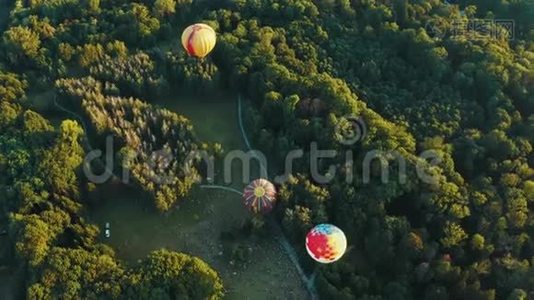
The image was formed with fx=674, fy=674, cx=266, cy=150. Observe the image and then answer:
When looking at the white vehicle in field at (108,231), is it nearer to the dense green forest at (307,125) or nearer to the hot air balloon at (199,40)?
the dense green forest at (307,125)

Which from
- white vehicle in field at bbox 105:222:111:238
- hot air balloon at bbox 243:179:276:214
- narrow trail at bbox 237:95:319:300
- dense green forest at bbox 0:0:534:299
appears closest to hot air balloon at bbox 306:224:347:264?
dense green forest at bbox 0:0:534:299

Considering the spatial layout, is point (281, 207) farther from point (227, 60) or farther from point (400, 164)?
point (227, 60)

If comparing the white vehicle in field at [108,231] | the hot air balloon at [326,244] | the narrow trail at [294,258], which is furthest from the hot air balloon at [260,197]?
the white vehicle in field at [108,231]

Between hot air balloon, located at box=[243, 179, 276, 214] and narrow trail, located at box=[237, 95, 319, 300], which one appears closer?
narrow trail, located at box=[237, 95, 319, 300]

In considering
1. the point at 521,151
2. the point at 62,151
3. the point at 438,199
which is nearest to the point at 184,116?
the point at 62,151

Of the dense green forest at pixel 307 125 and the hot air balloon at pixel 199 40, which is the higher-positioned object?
the hot air balloon at pixel 199 40

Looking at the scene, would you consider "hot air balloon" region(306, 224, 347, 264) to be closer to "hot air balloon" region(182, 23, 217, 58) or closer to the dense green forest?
the dense green forest
